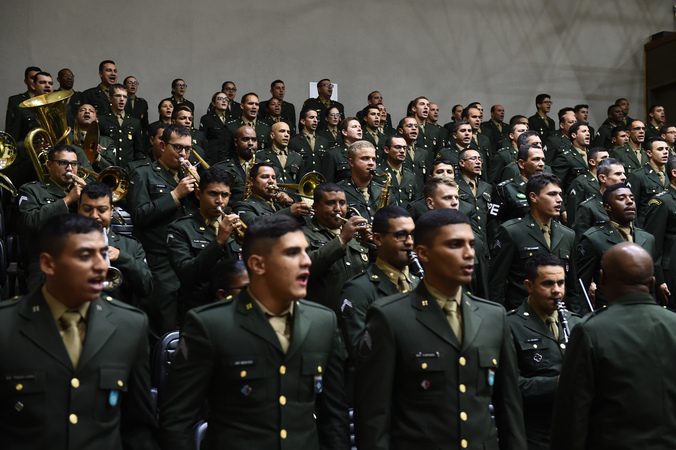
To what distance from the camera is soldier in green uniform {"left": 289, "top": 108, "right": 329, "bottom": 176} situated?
8750 mm

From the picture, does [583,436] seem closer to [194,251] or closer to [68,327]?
[68,327]

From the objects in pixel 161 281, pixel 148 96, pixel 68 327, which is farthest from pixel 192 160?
pixel 68 327

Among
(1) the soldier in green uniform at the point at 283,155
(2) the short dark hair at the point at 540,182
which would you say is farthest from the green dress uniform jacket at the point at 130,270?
(1) the soldier in green uniform at the point at 283,155

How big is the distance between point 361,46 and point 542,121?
3.30 metres

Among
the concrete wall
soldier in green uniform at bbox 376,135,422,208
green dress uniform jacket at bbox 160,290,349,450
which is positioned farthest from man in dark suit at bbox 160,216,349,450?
the concrete wall

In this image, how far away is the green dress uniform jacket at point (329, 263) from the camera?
13.6ft

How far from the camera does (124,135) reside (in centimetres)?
902

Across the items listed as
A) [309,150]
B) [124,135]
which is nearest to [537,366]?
[309,150]

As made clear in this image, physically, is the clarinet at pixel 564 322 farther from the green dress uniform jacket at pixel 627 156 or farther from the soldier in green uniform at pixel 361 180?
the green dress uniform jacket at pixel 627 156

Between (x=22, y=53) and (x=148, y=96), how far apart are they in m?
1.84

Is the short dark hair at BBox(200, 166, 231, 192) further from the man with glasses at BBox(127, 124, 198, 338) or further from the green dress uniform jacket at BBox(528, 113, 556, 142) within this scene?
the green dress uniform jacket at BBox(528, 113, 556, 142)

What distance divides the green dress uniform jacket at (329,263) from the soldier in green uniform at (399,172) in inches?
95.6

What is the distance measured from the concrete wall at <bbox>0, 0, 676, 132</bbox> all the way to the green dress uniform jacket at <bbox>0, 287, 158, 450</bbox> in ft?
29.6

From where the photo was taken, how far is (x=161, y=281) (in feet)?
16.4
